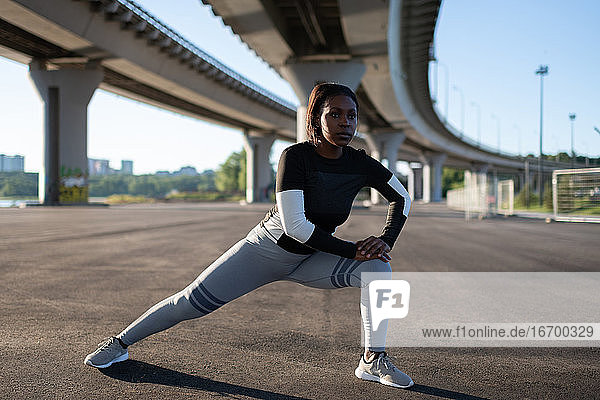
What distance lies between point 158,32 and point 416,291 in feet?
100

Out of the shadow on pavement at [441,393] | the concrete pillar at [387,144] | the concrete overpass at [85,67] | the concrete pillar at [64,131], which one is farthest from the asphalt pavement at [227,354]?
the concrete pillar at [387,144]

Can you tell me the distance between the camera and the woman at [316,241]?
3.19 metres

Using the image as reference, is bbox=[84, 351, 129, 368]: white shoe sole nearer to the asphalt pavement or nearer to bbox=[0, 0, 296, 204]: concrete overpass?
the asphalt pavement

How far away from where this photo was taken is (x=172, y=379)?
3.41m

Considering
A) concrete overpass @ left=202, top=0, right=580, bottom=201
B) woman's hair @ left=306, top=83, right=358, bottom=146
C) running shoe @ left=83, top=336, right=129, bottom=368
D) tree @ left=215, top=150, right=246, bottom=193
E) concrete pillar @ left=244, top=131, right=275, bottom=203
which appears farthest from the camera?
tree @ left=215, top=150, right=246, bottom=193

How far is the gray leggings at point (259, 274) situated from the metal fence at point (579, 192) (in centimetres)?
2093

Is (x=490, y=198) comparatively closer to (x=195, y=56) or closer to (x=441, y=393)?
(x=195, y=56)

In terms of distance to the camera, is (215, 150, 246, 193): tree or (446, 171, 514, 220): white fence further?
(215, 150, 246, 193): tree

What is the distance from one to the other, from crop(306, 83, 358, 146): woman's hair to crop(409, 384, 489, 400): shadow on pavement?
1.67 metres

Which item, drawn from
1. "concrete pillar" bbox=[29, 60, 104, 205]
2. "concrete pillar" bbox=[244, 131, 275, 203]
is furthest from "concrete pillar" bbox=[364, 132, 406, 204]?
"concrete pillar" bbox=[29, 60, 104, 205]

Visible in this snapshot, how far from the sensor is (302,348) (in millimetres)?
4152

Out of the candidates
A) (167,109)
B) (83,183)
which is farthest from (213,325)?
(167,109)

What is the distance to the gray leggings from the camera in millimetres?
3408

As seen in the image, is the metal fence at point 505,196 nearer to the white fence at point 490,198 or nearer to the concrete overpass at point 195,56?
the white fence at point 490,198
